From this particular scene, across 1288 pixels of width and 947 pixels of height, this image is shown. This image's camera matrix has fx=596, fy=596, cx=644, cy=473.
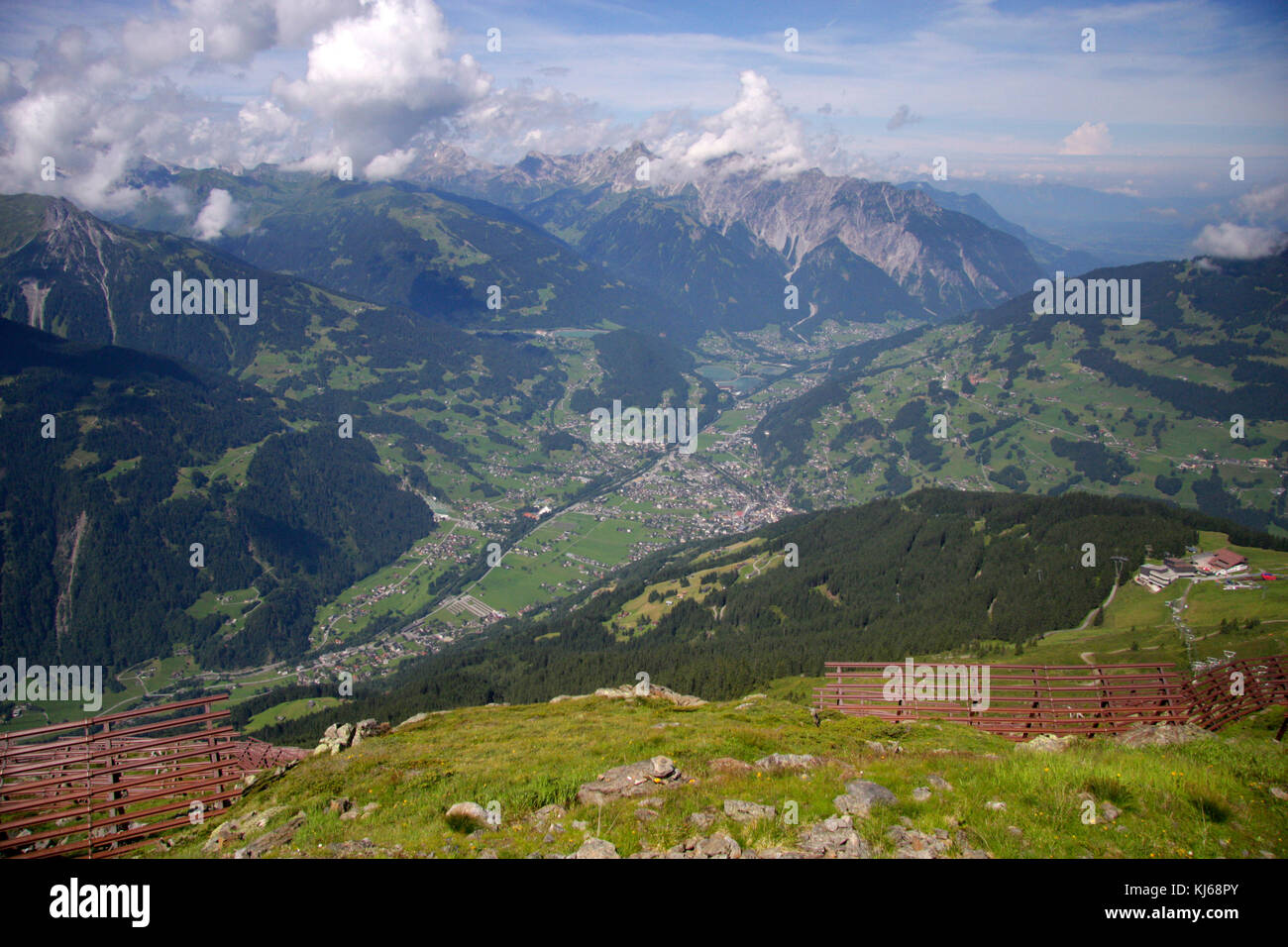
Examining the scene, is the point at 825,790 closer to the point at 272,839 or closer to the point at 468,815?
the point at 468,815

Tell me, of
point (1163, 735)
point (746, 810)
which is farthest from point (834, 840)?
point (1163, 735)

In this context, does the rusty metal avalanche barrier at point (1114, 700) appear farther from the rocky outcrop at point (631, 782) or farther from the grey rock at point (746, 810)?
the rocky outcrop at point (631, 782)

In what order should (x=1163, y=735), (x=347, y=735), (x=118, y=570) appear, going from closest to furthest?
(x=1163, y=735) < (x=347, y=735) < (x=118, y=570)

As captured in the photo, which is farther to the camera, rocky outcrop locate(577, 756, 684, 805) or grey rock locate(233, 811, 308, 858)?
rocky outcrop locate(577, 756, 684, 805)

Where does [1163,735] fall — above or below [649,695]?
above

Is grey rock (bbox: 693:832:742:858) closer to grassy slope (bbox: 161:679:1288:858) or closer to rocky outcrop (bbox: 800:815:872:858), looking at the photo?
grassy slope (bbox: 161:679:1288:858)

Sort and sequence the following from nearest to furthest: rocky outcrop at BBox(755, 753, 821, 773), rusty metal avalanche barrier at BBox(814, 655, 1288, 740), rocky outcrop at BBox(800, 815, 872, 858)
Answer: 1. rocky outcrop at BBox(800, 815, 872, 858)
2. rocky outcrop at BBox(755, 753, 821, 773)
3. rusty metal avalanche barrier at BBox(814, 655, 1288, 740)

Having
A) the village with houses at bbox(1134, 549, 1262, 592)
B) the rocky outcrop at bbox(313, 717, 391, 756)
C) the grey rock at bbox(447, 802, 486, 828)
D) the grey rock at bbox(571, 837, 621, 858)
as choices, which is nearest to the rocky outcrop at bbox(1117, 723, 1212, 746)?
the grey rock at bbox(571, 837, 621, 858)
